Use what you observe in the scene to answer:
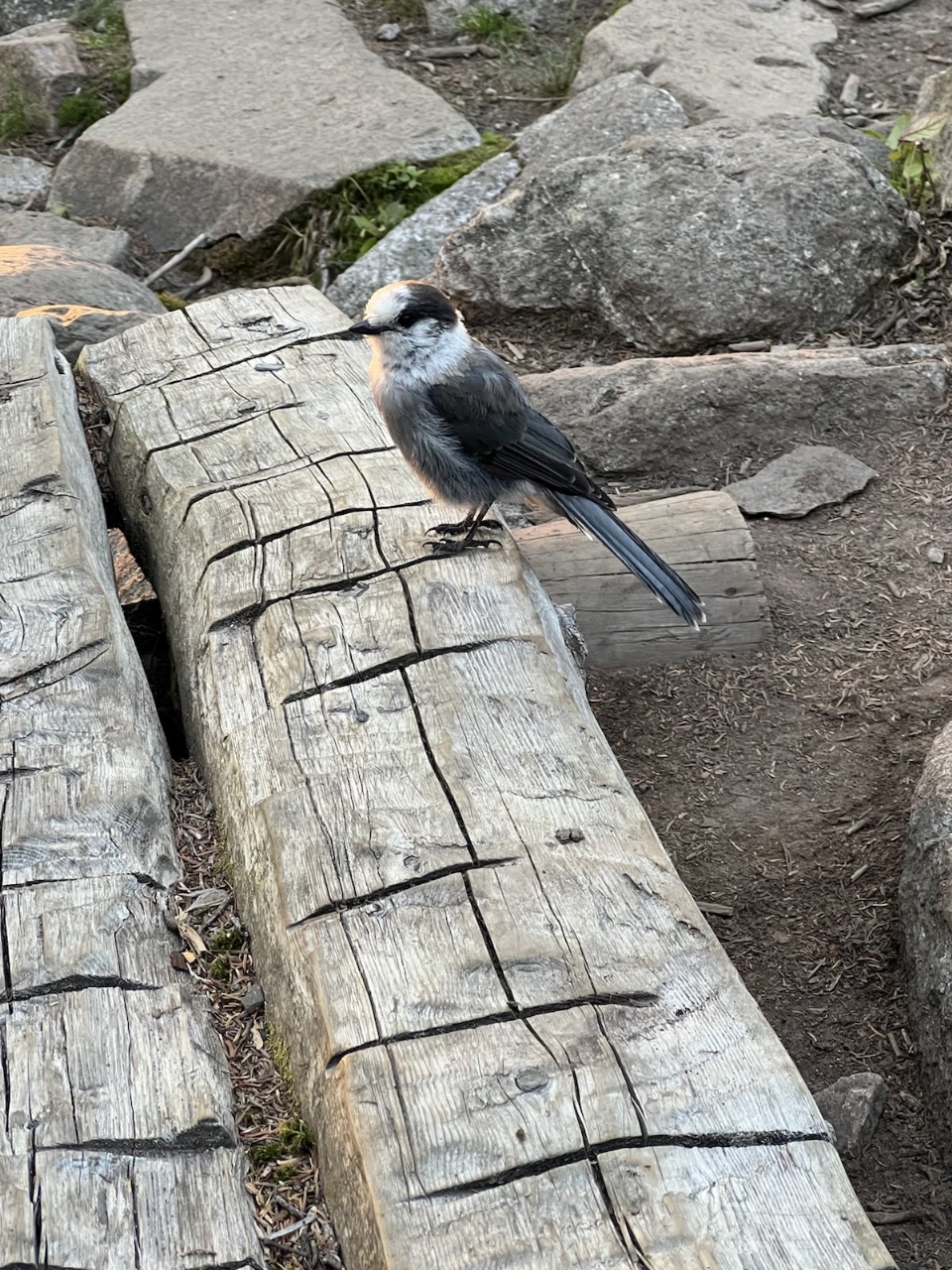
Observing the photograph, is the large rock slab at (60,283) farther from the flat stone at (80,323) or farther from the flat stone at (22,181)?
the flat stone at (22,181)

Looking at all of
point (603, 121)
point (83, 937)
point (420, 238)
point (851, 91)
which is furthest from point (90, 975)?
point (851, 91)

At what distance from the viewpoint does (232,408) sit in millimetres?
4168

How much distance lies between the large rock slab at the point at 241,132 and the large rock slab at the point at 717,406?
2.77 meters

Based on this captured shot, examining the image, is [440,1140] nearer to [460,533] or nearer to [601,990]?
[601,990]

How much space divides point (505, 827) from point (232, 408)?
82.6 inches

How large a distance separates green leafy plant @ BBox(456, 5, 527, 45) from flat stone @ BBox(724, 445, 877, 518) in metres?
5.02

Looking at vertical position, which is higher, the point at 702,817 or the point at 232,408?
the point at 232,408

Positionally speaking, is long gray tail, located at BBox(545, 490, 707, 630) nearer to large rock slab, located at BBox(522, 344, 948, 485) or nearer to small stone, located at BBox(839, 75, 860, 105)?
large rock slab, located at BBox(522, 344, 948, 485)

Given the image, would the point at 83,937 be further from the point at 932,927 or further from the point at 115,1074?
the point at 932,927

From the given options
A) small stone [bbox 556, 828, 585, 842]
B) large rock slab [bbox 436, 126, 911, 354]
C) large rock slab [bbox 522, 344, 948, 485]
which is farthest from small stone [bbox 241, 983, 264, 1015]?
large rock slab [bbox 436, 126, 911, 354]

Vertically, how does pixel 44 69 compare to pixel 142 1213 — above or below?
below

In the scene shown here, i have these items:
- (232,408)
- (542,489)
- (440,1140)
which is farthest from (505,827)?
(232,408)

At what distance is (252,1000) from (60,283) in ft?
12.1

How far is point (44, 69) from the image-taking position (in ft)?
28.4
